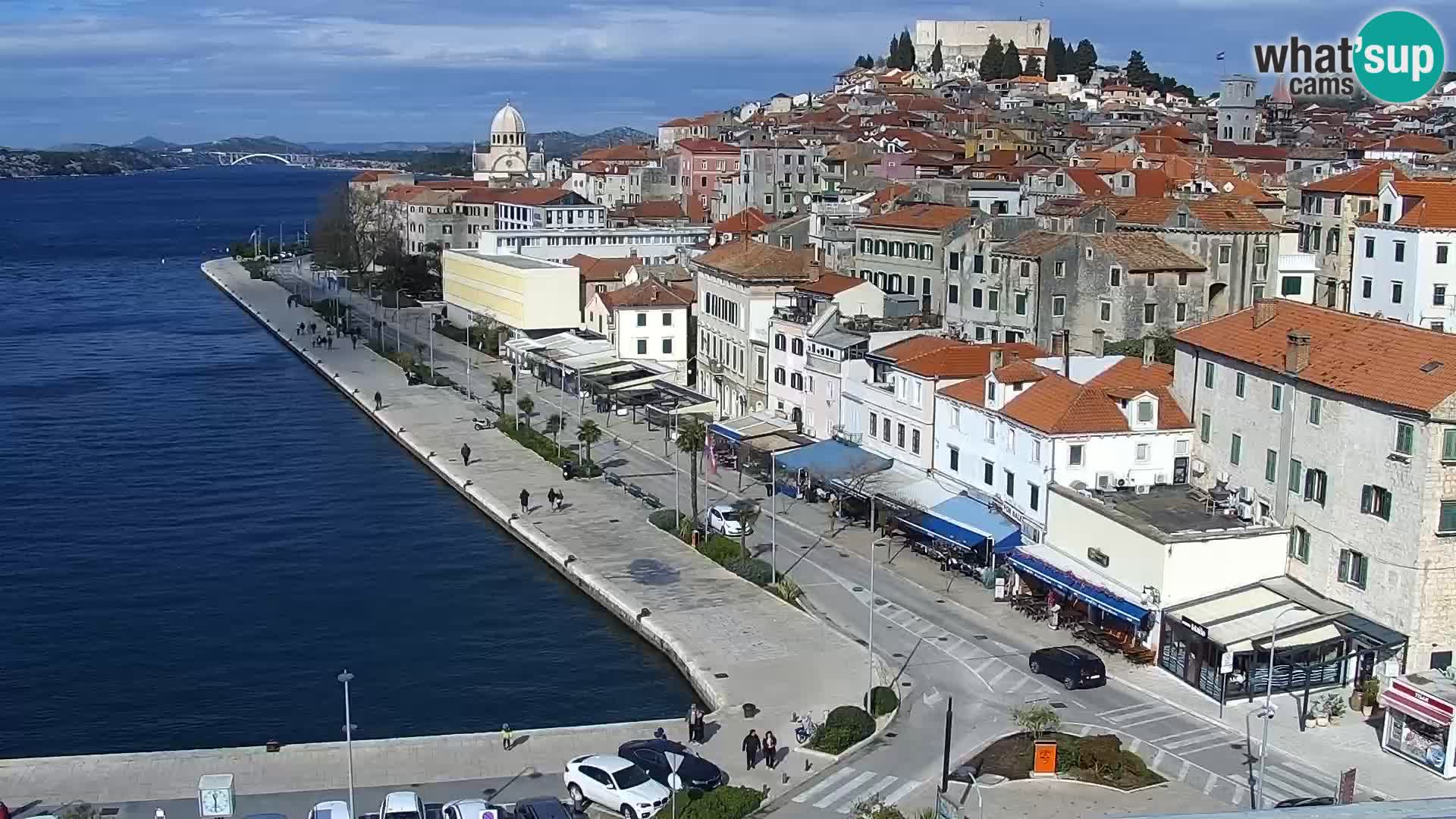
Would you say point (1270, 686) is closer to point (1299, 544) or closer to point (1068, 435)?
point (1299, 544)

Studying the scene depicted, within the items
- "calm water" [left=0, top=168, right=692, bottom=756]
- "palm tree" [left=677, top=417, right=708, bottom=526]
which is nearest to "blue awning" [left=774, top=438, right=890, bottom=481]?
"palm tree" [left=677, top=417, right=708, bottom=526]

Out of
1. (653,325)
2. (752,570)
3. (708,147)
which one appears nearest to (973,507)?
(752,570)

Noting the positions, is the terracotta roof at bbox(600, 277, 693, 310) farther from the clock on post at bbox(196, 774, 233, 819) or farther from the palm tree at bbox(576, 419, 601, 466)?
the clock on post at bbox(196, 774, 233, 819)

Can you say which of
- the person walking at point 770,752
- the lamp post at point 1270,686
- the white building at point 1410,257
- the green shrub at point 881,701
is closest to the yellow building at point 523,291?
the white building at point 1410,257

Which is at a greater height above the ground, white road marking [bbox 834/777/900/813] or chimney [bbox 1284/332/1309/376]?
chimney [bbox 1284/332/1309/376]

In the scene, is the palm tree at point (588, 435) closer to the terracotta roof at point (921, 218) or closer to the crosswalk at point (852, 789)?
the terracotta roof at point (921, 218)

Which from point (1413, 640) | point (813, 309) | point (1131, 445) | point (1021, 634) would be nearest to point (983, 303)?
point (813, 309)

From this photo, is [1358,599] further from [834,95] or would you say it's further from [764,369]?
[834,95]
